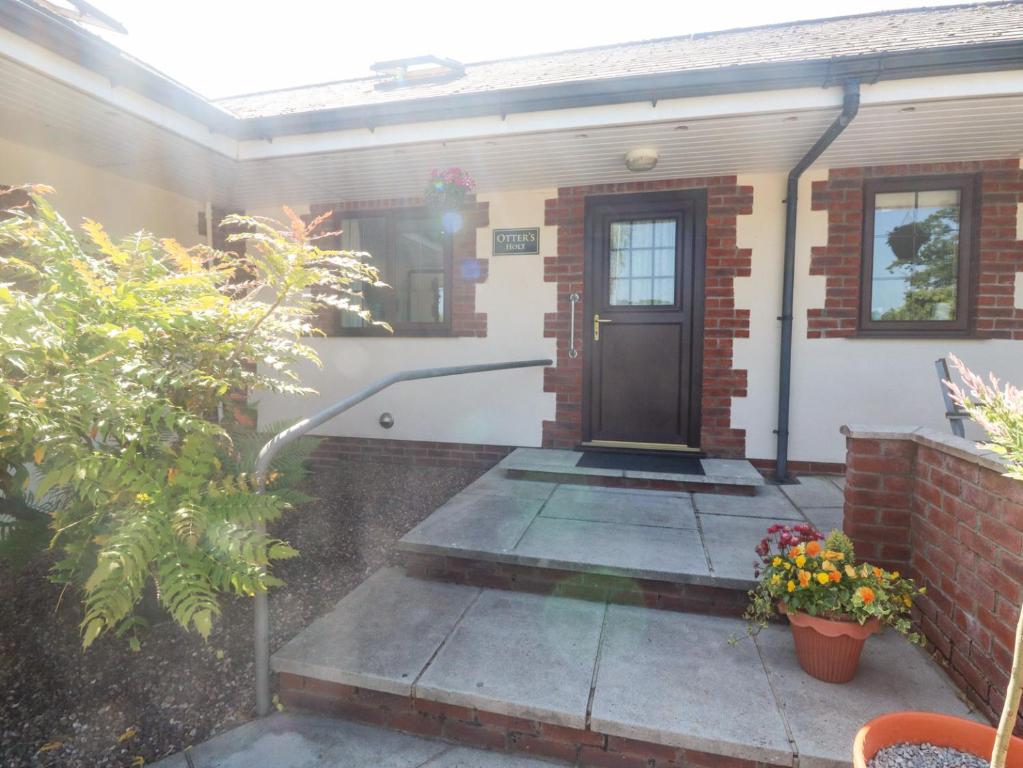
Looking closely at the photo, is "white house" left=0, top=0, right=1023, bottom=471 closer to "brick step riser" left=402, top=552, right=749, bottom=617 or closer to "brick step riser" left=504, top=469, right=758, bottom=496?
"brick step riser" left=504, top=469, right=758, bottom=496

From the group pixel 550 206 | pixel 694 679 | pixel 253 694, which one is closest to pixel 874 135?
pixel 550 206

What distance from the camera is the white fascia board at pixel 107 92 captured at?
264 cm

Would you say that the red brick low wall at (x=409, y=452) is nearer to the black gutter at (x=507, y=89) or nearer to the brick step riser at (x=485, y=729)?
the black gutter at (x=507, y=89)

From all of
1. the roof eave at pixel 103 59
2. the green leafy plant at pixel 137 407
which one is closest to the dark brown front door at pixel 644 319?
the green leafy plant at pixel 137 407

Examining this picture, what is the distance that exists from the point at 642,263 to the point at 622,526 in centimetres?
250

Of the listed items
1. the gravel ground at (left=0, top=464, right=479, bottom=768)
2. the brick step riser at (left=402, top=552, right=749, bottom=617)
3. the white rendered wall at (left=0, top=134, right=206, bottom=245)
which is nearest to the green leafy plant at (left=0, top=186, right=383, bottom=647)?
the gravel ground at (left=0, top=464, right=479, bottom=768)

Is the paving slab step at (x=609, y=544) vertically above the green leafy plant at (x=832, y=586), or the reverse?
the green leafy plant at (x=832, y=586)

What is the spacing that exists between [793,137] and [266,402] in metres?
5.34

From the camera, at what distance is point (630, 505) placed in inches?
135

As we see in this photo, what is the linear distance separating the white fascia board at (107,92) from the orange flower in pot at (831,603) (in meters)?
4.30

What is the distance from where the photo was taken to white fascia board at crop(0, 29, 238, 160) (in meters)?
2.64

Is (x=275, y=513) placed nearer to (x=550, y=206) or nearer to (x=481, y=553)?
(x=481, y=553)

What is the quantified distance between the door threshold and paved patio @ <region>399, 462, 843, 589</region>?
738mm

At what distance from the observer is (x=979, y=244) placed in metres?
3.88
